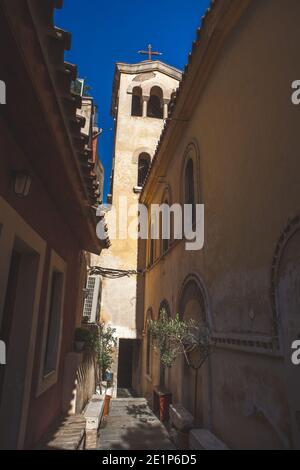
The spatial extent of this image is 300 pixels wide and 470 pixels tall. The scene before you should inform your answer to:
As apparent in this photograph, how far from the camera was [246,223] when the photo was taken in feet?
15.2

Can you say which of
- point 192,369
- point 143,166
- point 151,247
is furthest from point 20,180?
point 143,166

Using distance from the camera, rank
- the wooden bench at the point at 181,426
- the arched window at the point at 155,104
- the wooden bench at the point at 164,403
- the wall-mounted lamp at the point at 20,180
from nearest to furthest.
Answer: the wall-mounted lamp at the point at 20,180 → the wooden bench at the point at 181,426 → the wooden bench at the point at 164,403 → the arched window at the point at 155,104

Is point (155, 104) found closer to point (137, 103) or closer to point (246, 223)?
point (137, 103)

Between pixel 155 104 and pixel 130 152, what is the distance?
4.55 metres

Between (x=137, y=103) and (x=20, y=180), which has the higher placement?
(x=137, y=103)

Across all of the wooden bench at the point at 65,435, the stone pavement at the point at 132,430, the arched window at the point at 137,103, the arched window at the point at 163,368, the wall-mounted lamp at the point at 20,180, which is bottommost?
the stone pavement at the point at 132,430

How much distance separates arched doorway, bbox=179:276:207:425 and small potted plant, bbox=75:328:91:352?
2.16 meters

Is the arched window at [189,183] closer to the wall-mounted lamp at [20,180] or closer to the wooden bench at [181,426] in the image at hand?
the wooden bench at [181,426]

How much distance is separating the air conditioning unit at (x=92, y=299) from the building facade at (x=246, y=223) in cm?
427

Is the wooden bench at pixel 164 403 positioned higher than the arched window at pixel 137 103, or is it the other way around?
the arched window at pixel 137 103

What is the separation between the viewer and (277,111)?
395 cm

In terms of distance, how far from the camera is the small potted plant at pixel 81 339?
6.88m

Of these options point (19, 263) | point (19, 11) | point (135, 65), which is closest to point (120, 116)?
point (135, 65)

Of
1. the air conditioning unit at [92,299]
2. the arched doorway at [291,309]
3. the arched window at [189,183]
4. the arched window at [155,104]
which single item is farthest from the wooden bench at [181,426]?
the arched window at [155,104]
